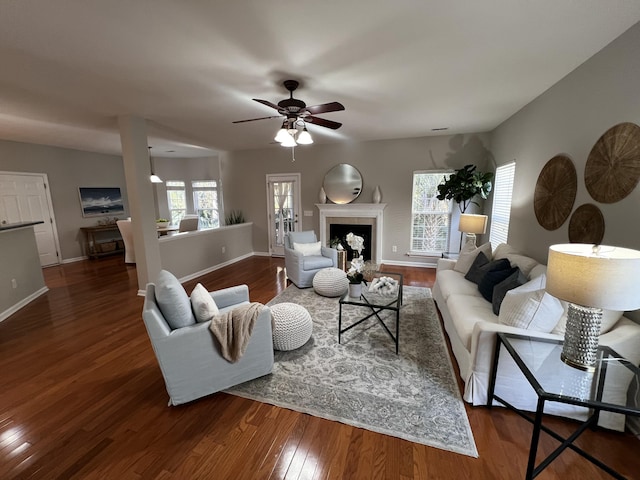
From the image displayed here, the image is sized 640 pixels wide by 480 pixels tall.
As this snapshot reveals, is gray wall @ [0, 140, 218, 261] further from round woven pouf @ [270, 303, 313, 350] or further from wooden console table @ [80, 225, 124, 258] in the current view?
round woven pouf @ [270, 303, 313, 350]

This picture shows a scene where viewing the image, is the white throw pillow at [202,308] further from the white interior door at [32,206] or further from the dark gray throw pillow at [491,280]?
the white interior door at [32,206]

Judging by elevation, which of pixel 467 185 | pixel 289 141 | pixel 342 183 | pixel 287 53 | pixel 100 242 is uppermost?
pixel 287 53

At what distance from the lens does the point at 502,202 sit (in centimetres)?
405

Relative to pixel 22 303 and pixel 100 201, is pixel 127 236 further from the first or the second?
pixel 22 303

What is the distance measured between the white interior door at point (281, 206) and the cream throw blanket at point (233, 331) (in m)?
4.14

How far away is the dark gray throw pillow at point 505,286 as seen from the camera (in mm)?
2294

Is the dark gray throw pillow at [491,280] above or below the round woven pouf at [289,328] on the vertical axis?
above

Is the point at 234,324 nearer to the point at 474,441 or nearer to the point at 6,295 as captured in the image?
the point at 474,441

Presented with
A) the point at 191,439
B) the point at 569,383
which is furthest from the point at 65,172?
the point at 569,383

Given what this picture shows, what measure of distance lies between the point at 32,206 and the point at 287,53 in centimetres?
693

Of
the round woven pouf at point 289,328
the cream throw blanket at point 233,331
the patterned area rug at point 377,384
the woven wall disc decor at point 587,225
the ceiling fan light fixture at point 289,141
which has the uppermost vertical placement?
the ceiling fan light fixture at point 289,141

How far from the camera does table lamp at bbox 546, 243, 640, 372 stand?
124 cm

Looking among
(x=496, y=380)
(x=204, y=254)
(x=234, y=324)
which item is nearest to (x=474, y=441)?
(x=496, y=380)

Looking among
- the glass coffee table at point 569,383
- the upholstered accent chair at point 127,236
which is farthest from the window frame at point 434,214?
the upholstered accent chair at point 127,236
